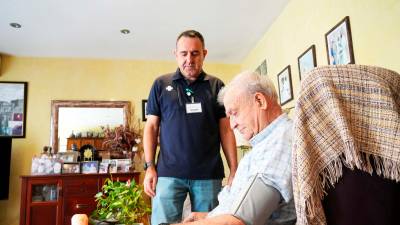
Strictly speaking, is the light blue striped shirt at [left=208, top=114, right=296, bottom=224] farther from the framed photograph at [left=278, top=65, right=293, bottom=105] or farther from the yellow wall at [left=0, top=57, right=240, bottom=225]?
the yellow wall at [left=0, top=57, right=240, bottom=225]

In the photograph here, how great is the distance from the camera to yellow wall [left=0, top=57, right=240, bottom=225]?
4.03 m

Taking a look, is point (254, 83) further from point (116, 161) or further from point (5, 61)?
point (5, 61)

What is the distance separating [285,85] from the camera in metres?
3.12

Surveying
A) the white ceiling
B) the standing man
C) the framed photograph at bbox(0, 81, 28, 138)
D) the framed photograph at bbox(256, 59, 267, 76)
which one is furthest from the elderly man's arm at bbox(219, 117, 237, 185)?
the framed photograph at bbox(0, 81, 28, 138)

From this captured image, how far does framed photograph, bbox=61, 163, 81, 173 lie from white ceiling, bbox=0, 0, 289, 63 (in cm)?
145

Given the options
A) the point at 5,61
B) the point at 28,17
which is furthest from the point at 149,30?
the point at 5,61

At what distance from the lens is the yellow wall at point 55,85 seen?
403cm

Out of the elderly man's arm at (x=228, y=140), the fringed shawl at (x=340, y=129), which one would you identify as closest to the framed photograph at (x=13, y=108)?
the elderly man's arm at (x=228, y=140)

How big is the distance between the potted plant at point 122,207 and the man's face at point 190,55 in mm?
667

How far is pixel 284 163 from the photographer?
85cm

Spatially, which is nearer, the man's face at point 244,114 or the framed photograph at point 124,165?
the man's face at point 244,114

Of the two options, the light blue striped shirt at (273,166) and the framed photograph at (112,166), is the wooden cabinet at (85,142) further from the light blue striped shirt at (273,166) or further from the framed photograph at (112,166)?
the light blue striped shirt at (273,166)

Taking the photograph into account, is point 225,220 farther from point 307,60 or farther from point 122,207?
point 307,60

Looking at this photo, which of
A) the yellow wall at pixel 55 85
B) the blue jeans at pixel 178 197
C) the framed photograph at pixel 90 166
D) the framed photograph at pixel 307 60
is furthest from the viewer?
the yellow wall at pixel 55 85
